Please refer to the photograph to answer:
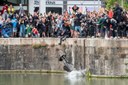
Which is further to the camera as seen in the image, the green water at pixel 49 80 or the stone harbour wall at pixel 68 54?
the stone harbour wall at pixel 68 54

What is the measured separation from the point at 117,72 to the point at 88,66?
1.90 meters

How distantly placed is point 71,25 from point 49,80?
5.56 m

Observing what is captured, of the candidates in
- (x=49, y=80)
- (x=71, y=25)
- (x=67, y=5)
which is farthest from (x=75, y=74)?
(x=67, y=5)

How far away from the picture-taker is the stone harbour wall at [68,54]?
125ft

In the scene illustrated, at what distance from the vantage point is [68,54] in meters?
40.3

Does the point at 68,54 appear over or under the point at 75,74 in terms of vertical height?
over

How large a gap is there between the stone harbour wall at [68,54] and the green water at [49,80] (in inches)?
63.3

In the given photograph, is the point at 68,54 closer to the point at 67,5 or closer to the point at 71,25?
the point at 71,25

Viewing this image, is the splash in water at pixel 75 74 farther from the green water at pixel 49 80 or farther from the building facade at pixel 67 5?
the building facade at pixel 67 5

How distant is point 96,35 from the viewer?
39.8 m

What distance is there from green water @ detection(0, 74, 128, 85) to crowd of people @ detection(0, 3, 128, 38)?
3.25 m

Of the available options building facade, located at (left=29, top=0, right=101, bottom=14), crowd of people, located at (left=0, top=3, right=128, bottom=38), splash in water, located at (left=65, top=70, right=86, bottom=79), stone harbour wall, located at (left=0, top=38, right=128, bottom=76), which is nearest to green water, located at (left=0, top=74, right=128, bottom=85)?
splash in water, located at (left=65, top=70, right=86, bottom=79)

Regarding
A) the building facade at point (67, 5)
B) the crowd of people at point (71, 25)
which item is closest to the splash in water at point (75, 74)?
the crowd of people at point (71, 25)

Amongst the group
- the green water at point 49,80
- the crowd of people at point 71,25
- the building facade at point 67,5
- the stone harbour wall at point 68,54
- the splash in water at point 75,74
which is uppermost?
the building facade at point 67,5
